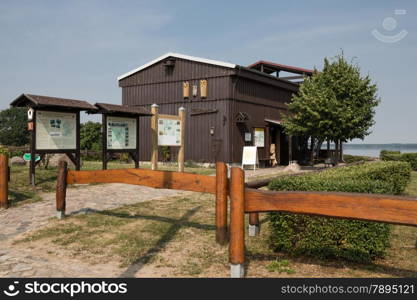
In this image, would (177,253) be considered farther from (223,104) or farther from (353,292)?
(223,104)

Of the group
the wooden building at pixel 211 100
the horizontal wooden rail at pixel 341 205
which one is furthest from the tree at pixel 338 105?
the horizontal wooden rail at pixel 341 205

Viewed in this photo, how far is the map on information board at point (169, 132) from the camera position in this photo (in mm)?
14758

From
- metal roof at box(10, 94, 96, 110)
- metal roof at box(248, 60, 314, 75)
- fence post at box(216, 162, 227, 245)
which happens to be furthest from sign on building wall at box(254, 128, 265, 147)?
fence post at box(216, 162, 227, 245)

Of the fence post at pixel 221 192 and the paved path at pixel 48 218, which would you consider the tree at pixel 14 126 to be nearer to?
the paved path at pixel 48 218

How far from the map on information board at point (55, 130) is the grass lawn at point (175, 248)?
4.47 metres

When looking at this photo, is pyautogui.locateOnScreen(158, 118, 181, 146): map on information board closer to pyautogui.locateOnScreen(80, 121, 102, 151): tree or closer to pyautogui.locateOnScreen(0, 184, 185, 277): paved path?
pyautogui.locateOnScreen(0, 184, 185, 277): paved path

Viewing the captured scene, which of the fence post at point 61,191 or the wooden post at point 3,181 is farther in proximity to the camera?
the wooden post at point 3,181

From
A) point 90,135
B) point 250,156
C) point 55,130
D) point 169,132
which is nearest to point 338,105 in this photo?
point 250,156

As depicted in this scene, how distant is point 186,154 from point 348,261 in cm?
1705

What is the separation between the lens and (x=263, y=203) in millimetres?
3861

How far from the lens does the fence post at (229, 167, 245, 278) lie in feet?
12.8

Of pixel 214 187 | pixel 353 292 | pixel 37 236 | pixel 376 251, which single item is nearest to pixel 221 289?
pixel 353 292

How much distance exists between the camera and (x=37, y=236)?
18.6 ft

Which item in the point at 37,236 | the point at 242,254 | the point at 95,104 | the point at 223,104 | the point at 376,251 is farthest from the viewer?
the point at 223,104
